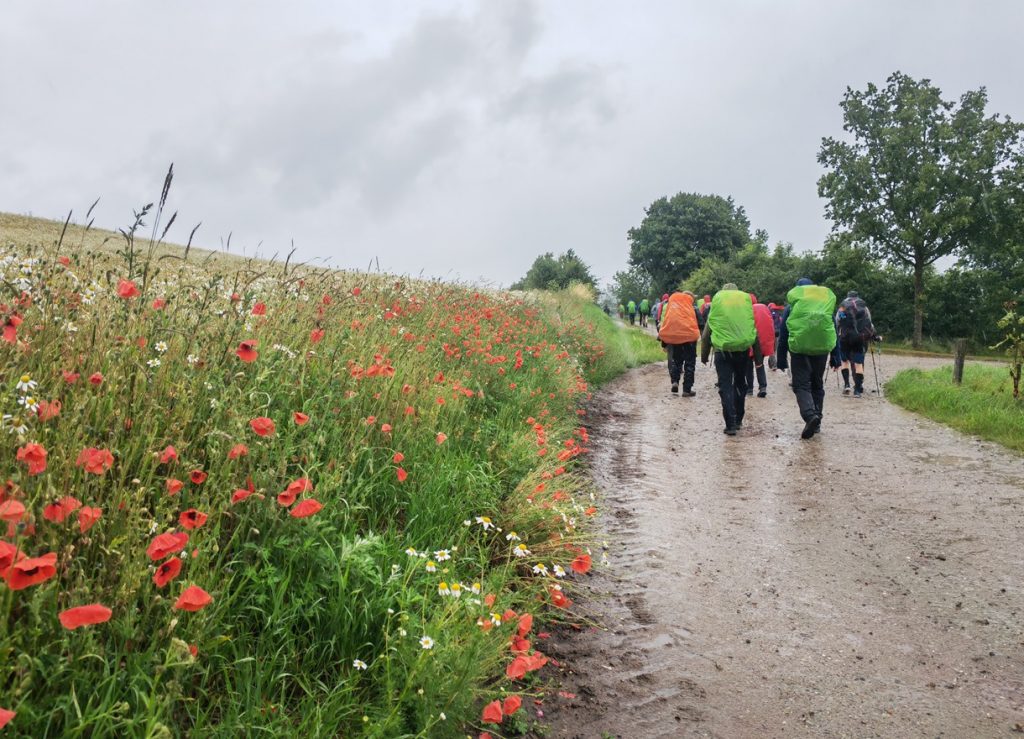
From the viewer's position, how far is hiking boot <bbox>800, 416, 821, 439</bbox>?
31.8 ft

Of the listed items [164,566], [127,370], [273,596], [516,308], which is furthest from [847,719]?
[516,308]

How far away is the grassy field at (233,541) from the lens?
209 cm

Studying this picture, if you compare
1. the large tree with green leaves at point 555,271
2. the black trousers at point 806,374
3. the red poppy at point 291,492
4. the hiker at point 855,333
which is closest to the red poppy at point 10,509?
the red poppy at point 291,492

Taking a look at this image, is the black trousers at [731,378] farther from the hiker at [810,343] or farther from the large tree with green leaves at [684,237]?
the large tree with green leaves at [684,237]

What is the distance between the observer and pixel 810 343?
32.2ft

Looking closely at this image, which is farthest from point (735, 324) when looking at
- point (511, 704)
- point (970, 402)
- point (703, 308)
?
point (511, 704)

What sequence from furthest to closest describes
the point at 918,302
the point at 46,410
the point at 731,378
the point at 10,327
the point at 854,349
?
the point at 918,302 < the point at 854,349 < the point at 731,378 < the point at 10,327 < the point at 46,410

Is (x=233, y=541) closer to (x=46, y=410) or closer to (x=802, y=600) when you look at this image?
(x=46, y=410)

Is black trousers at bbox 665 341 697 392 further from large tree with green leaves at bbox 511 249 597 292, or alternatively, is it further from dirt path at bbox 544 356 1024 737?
large tree with green leaves at bbox 511 249 597 292

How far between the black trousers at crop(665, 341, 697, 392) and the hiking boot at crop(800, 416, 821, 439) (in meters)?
4.52

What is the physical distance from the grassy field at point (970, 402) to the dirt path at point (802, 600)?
1343 mm

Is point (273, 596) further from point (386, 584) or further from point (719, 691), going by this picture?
point (719, 691)

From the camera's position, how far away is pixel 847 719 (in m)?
3.24

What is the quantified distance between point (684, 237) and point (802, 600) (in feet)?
210
